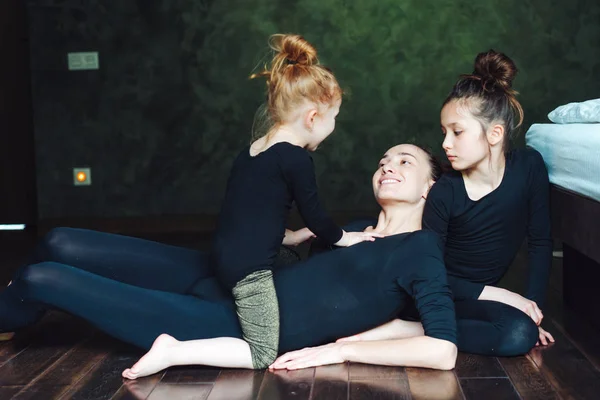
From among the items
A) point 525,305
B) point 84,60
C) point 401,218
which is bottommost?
point 525,305

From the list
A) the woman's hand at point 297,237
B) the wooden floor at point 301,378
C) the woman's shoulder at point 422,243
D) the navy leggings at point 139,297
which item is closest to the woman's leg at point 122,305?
the navy leggings at point 139,297

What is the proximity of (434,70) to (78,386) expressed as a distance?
3.96m

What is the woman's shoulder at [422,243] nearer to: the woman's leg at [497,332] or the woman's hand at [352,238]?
the woman's hand at [352,238]

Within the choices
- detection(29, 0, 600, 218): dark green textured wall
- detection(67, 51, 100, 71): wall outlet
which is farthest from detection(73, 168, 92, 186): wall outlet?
detection(67, 51, 100, 71): wall outlet

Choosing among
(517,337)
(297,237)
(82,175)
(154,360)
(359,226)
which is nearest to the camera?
(154,360)

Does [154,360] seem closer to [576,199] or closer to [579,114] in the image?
[576,199]

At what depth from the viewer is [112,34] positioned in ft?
18.0

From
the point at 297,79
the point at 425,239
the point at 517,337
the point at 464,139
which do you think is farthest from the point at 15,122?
the point at 517,337

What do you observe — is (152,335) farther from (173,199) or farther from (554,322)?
(173,199)

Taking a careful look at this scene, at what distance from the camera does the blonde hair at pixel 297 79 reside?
2.18 m

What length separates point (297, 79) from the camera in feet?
7.16

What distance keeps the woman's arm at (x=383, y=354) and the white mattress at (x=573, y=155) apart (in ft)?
2.07

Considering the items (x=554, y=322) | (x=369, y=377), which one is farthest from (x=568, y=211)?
(x=369, y=377)

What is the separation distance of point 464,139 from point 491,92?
0.51ft
